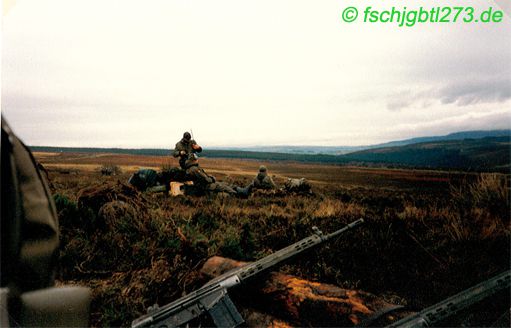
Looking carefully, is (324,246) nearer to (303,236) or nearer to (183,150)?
(303,236)

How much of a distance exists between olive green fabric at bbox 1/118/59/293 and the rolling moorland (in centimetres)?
169

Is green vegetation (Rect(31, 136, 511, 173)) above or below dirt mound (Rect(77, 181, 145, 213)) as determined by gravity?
above

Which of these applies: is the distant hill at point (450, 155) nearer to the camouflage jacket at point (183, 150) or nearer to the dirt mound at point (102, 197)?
the camouflage jacket at point (183, 150)

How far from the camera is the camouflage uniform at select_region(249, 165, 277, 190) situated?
922 centimetres

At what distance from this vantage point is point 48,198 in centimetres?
213

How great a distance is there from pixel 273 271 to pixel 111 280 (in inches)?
83.7

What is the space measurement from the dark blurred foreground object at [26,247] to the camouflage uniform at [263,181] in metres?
7.06

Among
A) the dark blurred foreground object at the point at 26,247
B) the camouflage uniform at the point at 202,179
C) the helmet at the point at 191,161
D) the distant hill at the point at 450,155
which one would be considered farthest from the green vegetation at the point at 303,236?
the helmet at the point at 191,161

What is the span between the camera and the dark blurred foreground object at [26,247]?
1918 mm

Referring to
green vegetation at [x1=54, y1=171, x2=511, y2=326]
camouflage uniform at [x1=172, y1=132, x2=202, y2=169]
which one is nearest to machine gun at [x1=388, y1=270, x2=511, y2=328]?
green vegetation at [x1=54, y1=171, x2=511, y2=326]

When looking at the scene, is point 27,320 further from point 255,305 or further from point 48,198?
point 255,305

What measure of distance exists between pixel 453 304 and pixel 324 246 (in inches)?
69.2

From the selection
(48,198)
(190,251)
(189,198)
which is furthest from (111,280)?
(189,198)

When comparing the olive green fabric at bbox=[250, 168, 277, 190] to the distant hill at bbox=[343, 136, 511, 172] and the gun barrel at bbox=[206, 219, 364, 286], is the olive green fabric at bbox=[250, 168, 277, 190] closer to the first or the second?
the distant hill at bbox=[343, 136, 511, 172]
